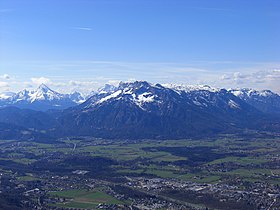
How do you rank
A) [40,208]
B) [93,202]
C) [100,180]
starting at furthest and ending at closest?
[100,180]
[93,202]
[40,208]

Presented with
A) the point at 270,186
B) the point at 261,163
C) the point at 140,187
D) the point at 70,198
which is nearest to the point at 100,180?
the point at 140,187

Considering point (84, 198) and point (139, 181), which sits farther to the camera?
point (139, 181)

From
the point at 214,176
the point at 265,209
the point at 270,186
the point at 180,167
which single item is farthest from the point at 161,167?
the point at 265,209

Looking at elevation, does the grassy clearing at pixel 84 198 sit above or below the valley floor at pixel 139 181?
below

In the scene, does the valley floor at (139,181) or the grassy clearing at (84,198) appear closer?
the grassy clearing at (84,198)

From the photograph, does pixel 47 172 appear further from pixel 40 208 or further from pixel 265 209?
pixel 265 209

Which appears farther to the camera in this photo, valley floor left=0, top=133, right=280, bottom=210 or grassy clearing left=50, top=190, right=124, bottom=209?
valley floor left=0, top=133, right=280, bottom=210

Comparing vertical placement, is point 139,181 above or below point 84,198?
above

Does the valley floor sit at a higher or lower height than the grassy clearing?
higher

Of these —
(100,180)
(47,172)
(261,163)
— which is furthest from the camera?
(261,163)

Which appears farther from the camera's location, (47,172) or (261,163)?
(261,163)
